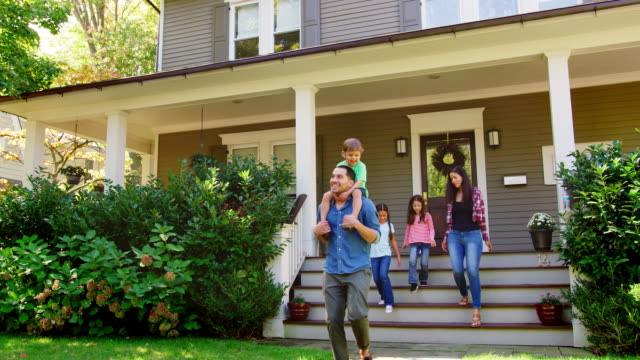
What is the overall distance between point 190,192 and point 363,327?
3452 millimetres

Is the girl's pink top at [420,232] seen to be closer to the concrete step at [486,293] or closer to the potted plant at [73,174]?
the concrete step at [486,293]

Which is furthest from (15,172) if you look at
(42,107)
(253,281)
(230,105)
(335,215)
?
(335,215)

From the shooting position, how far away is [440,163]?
8.88 m

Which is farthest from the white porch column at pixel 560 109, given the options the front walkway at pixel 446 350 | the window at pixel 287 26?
the window at pixel 287 26

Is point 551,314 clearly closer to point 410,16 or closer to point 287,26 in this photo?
point 410,16

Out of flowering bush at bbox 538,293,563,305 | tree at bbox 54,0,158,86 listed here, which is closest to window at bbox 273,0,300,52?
flowering bush at bbox 538,293,563,305

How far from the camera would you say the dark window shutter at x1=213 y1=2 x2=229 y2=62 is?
10523 mm

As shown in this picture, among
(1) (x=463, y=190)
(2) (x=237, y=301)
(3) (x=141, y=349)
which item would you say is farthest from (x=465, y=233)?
(3) (x=141, y=349)

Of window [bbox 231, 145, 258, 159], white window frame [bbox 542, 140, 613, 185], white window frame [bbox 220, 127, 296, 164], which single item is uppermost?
white window frame [bbox 220, 127, 296, 164]

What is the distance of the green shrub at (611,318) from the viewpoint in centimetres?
441

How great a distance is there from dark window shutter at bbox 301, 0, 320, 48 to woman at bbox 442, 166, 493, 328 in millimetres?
5135

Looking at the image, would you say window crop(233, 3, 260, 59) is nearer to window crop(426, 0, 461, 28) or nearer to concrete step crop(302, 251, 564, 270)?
window crop(426, 0, 461, 28)

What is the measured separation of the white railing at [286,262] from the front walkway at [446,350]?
62 centimetres

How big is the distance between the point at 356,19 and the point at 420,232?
16.0 ft
